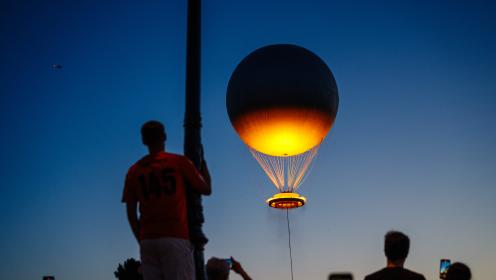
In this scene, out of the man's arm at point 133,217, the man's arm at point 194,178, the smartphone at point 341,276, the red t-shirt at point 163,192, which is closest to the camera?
the smartphone at point 341,276

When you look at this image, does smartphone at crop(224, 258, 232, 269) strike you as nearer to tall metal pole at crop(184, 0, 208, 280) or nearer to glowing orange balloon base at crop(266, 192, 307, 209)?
tall metal pole at crop(184, 0, 208, 280)

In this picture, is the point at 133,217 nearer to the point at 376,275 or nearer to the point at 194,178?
the point at 194,178

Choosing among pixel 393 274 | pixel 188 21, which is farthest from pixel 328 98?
pixel 393 274

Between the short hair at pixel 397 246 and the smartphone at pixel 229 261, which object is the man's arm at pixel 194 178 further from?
the short hair at pixel 397 246

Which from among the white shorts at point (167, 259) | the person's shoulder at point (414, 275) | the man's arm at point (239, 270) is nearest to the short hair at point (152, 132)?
the white shorts at point (167, 259)

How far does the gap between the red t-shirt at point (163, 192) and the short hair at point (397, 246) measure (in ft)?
6.13

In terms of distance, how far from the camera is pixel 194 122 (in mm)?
5840

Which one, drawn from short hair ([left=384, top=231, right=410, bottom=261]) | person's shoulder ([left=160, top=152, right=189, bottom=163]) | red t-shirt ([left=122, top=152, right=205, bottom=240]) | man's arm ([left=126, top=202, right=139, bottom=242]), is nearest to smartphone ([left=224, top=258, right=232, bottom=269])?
red t-shirt ([left=122, top=152, right=205, bottom=240])

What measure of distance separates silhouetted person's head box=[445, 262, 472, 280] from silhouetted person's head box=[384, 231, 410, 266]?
427 millimetres

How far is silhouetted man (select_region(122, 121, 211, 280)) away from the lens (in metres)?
5.13

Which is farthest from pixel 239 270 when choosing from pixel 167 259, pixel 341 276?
pixel 341 276

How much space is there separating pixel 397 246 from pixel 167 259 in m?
2.13

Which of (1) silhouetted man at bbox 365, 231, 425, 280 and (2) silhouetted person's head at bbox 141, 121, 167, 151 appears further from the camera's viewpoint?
(2) silhouetted person's head at bbox 141, 121, 167, 151

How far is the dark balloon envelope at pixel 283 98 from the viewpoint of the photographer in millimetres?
16219
